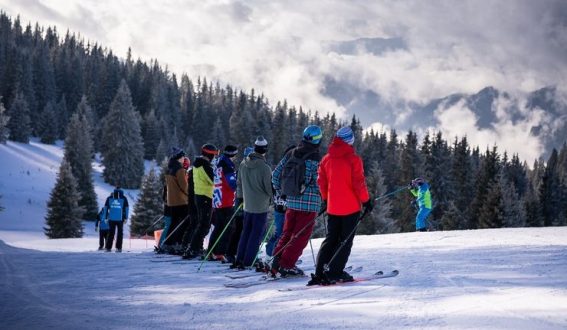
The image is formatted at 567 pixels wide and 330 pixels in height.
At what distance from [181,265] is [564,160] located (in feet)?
717

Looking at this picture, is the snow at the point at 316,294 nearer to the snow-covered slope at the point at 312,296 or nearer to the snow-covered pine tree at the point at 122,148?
the snow-covered slope at the point at 312,296

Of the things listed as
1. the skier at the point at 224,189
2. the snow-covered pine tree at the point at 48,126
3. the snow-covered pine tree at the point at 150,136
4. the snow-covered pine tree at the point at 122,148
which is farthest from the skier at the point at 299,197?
the snow-covered pine tree at the point at 150,136

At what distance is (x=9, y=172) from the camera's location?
63.2 metres

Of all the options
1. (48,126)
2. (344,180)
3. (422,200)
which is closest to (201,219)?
(344,180)

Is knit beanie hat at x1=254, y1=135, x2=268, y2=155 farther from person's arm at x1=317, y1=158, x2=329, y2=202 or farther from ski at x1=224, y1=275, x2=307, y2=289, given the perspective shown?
ski at x1=224, y1=275, x2=307, y2=289

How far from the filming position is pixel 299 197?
741cm

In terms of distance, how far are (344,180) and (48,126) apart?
90847 millimetres

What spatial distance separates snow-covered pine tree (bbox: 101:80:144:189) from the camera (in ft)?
227

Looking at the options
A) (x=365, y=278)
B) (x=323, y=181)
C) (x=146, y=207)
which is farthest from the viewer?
(x=146, y=207)

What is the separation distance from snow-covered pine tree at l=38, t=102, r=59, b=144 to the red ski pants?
89.1 m

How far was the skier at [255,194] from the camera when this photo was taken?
849 centimetres

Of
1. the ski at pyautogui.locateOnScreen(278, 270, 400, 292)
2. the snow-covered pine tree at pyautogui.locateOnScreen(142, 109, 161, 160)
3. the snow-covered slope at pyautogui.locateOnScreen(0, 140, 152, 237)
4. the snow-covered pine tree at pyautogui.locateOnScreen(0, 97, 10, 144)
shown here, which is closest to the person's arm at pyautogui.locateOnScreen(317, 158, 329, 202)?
the ski at pyautogui.locateOnScreen(278, 270, 400, 292)

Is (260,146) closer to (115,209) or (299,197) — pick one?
(299,197)

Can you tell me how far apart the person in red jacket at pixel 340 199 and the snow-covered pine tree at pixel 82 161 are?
50.4m
